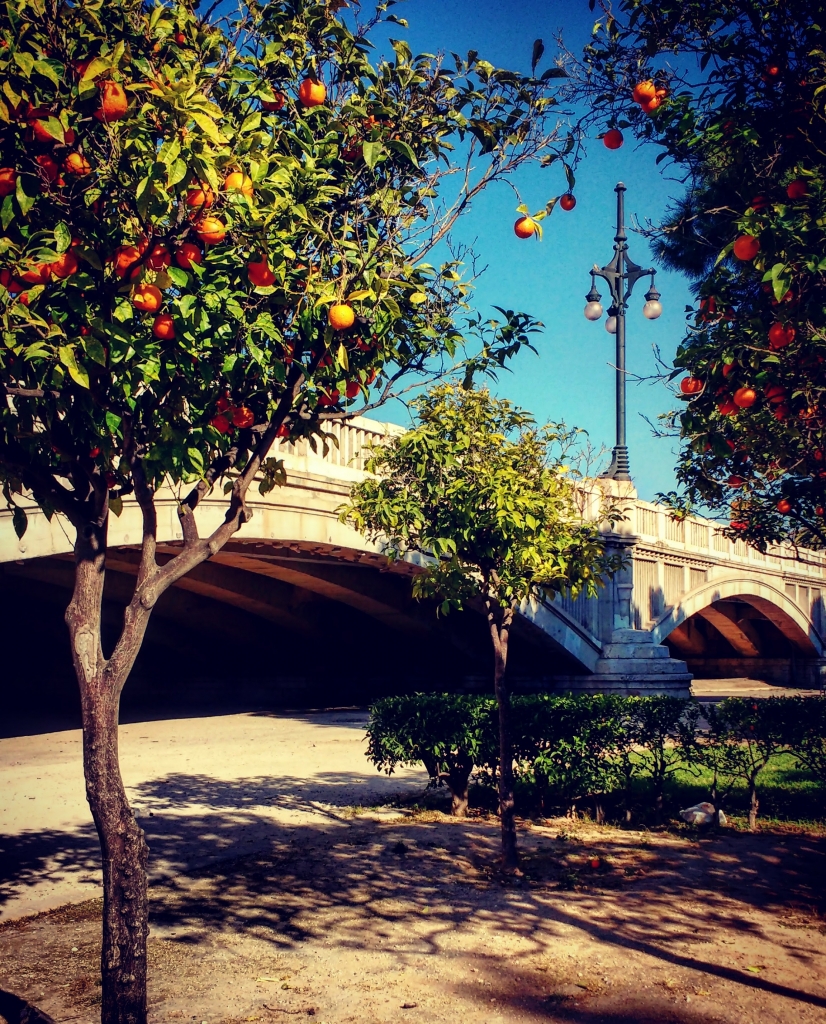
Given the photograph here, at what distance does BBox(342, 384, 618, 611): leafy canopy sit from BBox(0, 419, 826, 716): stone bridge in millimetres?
6141

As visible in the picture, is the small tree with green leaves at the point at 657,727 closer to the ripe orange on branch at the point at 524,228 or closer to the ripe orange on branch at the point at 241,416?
the ripe orange on branch at the point at 524,228

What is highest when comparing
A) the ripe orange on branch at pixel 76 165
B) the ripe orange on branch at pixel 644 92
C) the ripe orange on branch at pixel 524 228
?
the ripe orange on branch at pixel 644 92

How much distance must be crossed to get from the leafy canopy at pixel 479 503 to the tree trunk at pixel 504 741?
0.20 m

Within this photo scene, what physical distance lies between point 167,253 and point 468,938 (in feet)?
13.8

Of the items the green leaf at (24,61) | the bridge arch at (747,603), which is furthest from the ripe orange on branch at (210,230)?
the bridge arch at (747,603)

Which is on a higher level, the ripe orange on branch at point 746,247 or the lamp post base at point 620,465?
the lamp post base at point 620,465

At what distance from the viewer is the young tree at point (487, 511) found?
7.19 metres

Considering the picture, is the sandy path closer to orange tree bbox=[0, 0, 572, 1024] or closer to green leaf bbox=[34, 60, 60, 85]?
orange tree bbox=[0, 0, 572, 1024]

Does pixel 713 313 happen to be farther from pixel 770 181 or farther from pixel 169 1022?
pixel 169 1022

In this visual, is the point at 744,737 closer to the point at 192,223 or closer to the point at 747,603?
the point at 192,223

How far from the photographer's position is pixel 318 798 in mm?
10633

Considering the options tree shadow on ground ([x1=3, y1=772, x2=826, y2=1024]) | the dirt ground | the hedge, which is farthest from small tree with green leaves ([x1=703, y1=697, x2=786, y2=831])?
the dirt ground

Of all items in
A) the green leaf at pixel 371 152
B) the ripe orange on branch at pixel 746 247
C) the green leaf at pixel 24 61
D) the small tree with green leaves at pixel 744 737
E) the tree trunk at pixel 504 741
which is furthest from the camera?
the small tree with green leaves at pixel 744 737

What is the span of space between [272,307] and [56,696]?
26052 mm
